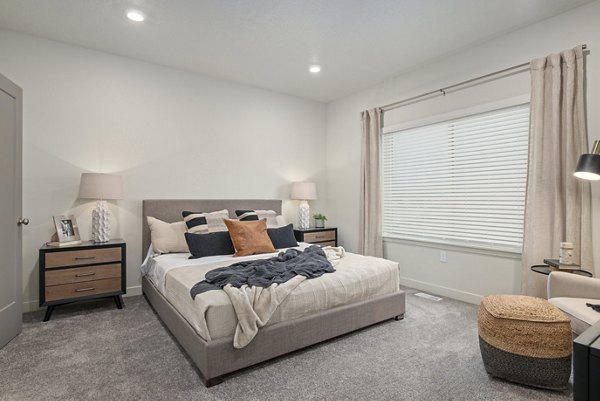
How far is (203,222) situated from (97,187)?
1.13m

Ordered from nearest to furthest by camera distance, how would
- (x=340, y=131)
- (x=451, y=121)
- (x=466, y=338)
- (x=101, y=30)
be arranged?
1. (x=466, y=338)
2. (x=101, y=30)
3. (x=451, y=121)
4. (x=340, y=131)

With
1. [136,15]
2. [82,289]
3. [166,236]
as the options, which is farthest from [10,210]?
[136,15]

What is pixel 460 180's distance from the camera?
3756mm

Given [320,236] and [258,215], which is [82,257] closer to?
[258,215]

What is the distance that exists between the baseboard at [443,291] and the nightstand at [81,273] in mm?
3460

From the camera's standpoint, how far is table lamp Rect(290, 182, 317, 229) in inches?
196

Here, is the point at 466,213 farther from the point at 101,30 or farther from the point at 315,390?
the point at 101,30

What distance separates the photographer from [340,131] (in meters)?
5.34

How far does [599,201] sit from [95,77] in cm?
513

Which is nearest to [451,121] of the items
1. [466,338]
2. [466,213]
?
[466,213]

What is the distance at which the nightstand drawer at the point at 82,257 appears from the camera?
3.02 m

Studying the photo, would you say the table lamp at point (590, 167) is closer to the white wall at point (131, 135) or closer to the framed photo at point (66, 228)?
the white wall at point (131, 135)

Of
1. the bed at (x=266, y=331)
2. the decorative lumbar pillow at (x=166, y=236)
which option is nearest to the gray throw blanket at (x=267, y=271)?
the bed at (x=266, y=331)

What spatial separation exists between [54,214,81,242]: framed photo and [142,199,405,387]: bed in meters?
0.94
